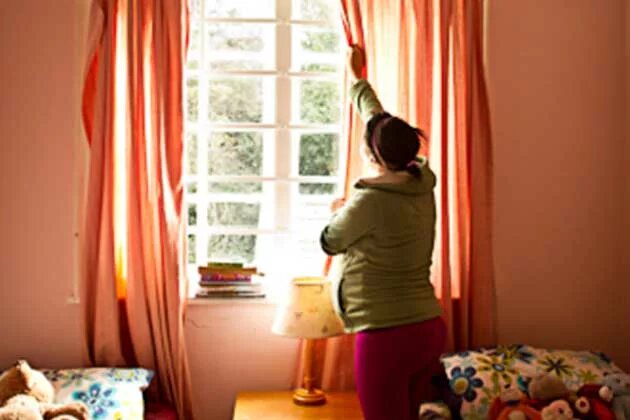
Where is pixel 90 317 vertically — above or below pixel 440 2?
below

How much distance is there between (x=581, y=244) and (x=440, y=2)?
120 cm

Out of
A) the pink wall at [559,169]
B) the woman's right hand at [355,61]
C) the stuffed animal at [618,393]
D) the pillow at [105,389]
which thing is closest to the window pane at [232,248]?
the pillow at [105,389]

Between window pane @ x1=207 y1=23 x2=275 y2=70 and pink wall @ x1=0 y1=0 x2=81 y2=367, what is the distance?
22.4 inches

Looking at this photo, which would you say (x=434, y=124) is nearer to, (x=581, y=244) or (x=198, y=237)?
(x=581, y=244)

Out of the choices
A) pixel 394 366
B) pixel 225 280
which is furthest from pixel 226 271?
pixel 394 366

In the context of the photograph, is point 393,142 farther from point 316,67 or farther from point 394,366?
point 316,67

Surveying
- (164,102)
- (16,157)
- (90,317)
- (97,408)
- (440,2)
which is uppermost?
(440,2)

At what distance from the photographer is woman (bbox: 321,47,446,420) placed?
2.58 m

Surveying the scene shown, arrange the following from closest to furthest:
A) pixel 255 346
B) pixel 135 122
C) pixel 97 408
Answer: pixel 97 408 → pixel 135 122 → pixel 255 346

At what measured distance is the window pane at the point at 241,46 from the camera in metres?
3.35

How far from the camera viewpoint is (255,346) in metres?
3.26

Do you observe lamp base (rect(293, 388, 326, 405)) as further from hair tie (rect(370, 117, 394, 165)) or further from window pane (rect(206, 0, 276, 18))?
window pane (rect(206, 0, 276, 18))

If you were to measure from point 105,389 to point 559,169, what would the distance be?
2052 mm

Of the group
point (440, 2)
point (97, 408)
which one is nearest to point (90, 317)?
point (97, 408)
